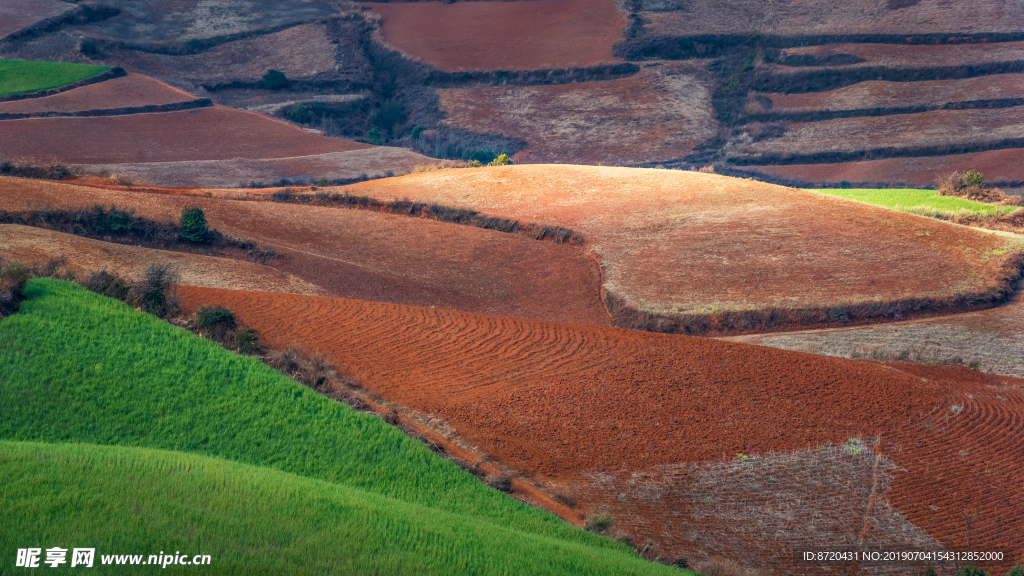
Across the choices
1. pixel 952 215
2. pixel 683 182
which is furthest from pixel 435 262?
pixel 952 215

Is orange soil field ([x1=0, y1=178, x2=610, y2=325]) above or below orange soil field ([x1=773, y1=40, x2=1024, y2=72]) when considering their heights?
below

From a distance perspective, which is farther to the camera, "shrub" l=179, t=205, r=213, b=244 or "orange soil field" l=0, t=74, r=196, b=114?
"orange soil field" l=0, t=74, r=196, b=114

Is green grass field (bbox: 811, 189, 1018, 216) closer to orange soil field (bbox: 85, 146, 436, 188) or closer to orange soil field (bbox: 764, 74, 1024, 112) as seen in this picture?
orange soil field (bbox: 764, 74, 1024, 112)

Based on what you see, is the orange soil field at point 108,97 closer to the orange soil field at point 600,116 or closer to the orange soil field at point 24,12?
the orange soil field at point 24,12

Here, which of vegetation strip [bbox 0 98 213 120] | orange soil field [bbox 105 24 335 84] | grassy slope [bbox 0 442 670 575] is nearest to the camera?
grassy slope [bbox 0 442 670 575]

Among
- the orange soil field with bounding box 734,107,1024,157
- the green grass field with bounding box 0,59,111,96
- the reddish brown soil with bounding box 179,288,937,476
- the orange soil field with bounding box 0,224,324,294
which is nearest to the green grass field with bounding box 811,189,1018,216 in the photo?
the orange soil field with bounding box 734,107,1024,157

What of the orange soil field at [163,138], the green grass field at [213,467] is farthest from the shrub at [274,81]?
the green grass field at [213,467]

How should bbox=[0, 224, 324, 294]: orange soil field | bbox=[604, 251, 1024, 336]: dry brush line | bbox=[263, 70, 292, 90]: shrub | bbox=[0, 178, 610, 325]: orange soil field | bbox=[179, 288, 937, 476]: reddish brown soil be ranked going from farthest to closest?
bbox=[263, 70, 292, 90]: shrub < bbox=[0, 178, 610, 325]: orange soil field < bbox=[604, 251, 1024, 336]: dry brush line < bbox=[0, 224, 324, 294]: orange soil field < bbox=[179, 288, 937, 476]: reddish brown soil

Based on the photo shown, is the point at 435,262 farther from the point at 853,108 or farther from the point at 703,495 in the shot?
the point at 853,108

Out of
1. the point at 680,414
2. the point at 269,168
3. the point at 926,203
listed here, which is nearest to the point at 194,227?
the point at 680,414
